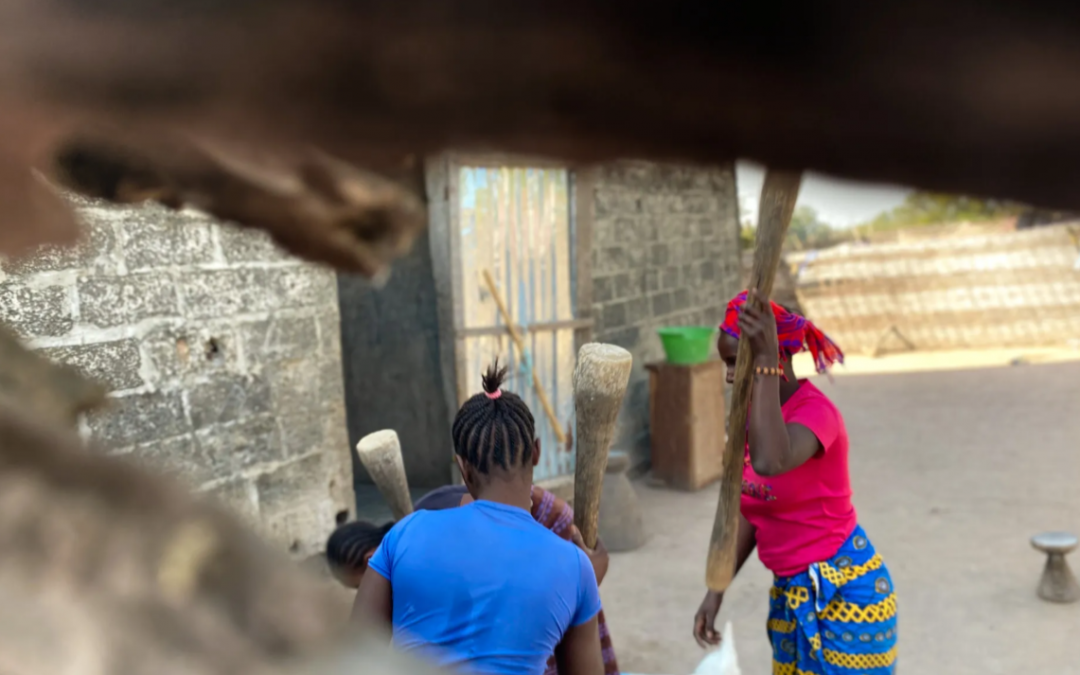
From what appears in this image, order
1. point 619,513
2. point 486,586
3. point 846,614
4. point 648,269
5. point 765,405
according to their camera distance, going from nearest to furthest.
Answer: point 486,586 < point 765,405 < point 846,614 < point 619,513 < point 648,269

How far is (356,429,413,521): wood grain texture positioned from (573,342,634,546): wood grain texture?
0.55 m

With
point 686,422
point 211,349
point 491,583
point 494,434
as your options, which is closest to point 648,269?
point 686,422

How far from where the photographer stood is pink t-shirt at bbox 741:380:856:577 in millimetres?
1926

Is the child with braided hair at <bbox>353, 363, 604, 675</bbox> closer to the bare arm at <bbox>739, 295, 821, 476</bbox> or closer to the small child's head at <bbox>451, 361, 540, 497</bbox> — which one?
the small child's head at <bbox>451, 361, 540, 497</bbox>

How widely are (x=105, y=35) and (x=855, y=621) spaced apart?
207cm

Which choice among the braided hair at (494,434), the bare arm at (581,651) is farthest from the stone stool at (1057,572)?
the braided hair at (494,434)

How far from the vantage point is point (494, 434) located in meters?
1.56

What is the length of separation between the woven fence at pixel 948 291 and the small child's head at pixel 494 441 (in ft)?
37.4

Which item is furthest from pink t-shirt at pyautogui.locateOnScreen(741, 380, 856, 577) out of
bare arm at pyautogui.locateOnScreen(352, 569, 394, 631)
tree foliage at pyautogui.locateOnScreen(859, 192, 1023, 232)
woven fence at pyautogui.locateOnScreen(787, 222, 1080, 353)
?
woven fence at pyautogui.locateOnScreen(787, 222, 1080, 353)

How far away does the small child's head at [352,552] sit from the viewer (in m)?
2.25

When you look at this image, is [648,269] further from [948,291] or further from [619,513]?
[948,291]

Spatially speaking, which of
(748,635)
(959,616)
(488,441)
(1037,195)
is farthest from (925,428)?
(1037,195)

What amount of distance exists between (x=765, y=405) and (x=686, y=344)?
12.2ft

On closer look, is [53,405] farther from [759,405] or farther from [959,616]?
[959,616]
